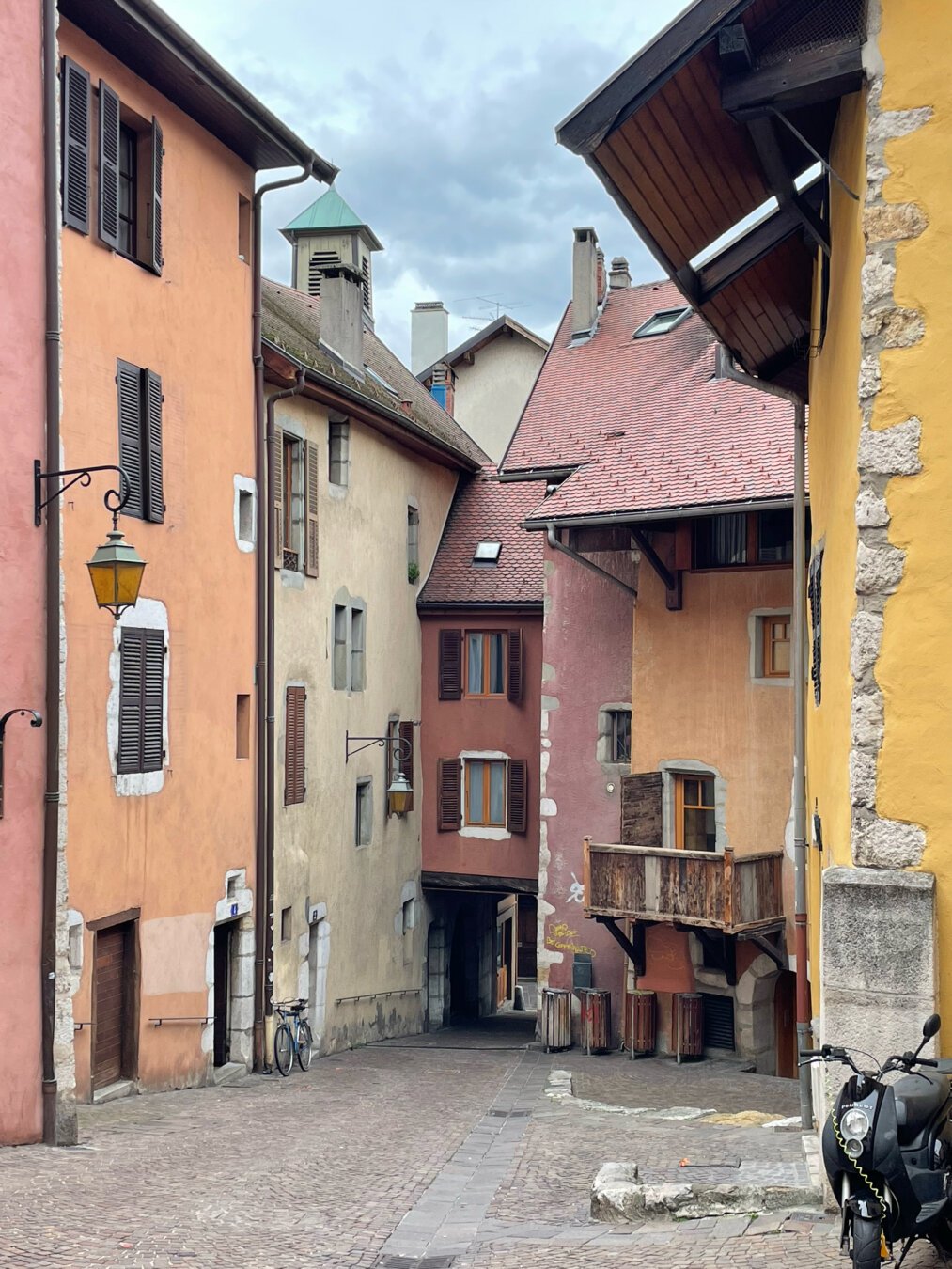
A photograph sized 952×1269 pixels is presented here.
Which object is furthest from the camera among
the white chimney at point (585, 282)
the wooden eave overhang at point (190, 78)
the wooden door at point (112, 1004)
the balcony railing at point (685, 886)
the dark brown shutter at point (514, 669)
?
the white chimney at point (585, 282)

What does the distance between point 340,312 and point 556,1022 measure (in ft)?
40.6

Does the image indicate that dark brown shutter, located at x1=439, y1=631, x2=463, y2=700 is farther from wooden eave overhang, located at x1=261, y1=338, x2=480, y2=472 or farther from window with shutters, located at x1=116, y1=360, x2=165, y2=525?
window with shutters, located at x1=116, y1=360, x2=165, y2=525

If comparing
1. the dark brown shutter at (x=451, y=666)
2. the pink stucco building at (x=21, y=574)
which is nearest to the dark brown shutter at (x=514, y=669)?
the dark brown shutter at (x=451, y=666)

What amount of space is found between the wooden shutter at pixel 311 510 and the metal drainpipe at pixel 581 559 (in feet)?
11.3

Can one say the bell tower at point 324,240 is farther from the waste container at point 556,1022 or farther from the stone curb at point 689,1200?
the stone curb at point 689,1200

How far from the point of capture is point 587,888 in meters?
21.1

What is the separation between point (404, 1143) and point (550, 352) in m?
18.2

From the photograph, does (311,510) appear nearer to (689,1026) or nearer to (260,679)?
(260,679)

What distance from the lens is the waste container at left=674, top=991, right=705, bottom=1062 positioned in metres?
21.4

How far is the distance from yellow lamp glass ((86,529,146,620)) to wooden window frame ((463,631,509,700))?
52.2 feet

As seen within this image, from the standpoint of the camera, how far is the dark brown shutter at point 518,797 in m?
26.4

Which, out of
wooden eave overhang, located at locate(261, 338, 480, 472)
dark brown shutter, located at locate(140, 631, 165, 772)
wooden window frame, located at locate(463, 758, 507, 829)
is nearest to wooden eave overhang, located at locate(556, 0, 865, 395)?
dark brown shutter, located at locate(140, 631, 165, 772)

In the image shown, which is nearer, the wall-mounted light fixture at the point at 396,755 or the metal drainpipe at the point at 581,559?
the metal drainpipe at the point at 581,559

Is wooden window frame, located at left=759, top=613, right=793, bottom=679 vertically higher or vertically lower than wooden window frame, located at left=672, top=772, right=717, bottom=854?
higher
